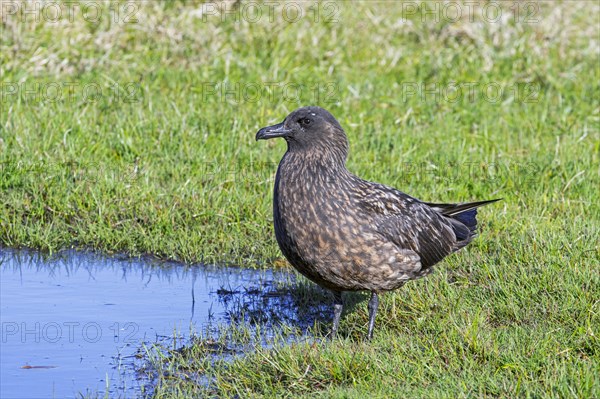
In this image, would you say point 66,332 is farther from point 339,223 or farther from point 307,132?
point 307,132

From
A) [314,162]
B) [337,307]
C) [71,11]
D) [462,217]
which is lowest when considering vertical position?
[337,307]

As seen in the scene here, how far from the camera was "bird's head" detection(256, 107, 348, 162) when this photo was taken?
5.80 meters

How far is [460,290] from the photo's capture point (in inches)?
238

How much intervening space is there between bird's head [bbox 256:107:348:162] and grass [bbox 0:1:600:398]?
1.06 m

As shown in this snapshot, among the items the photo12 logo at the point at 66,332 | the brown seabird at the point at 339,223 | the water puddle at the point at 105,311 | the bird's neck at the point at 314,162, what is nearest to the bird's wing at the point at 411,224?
the brown seabird at the point at 339,223

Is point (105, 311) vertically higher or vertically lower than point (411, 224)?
lower

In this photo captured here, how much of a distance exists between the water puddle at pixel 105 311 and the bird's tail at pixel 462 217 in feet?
3.22

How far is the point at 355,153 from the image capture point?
8.58 m

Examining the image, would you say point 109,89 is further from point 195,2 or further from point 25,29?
point 195,2

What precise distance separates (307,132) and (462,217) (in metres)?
1.33

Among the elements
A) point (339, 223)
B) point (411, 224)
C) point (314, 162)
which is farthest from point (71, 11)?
point (339, 223)

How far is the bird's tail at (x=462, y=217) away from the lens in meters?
6.30

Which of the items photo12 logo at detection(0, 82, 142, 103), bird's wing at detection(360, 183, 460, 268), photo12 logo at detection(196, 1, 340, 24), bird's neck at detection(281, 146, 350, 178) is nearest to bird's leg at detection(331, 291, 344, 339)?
bird's wing at detection(360, 183, 460, 268)

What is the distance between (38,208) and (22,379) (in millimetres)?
2743
